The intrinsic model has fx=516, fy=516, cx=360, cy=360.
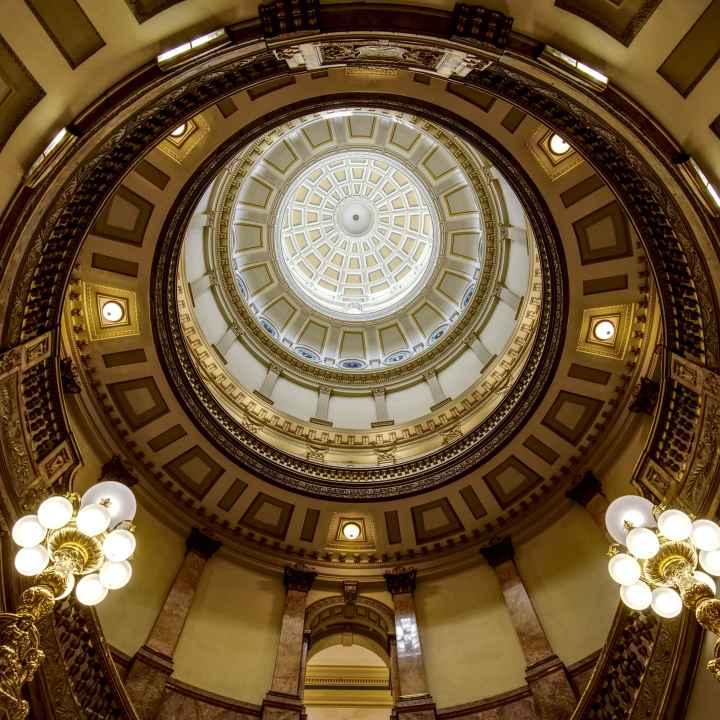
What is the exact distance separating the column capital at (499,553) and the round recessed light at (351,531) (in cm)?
357

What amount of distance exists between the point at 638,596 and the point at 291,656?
813 centimetres

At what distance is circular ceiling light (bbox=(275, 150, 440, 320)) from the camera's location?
73.5 ft

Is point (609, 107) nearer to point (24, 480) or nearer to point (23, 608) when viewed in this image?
point (23, 608)

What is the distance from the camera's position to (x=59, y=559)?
5641mm

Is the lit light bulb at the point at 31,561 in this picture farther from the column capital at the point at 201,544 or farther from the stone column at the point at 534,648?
the stone column at the point at 534,648

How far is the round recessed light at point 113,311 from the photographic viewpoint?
12141 millimetres

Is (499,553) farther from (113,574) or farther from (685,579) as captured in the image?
(113,574)

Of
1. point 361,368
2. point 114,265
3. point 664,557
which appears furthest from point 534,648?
point 114,265

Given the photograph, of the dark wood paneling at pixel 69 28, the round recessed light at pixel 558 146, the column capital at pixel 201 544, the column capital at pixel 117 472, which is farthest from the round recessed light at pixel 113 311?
the round recessed light at pixel 558 146

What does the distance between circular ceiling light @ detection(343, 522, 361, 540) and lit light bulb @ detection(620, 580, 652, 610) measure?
368 inches

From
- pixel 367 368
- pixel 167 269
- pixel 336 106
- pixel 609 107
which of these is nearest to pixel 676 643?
pixel 609 107

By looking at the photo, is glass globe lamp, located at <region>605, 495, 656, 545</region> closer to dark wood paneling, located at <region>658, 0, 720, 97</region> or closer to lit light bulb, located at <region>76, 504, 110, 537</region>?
dark wood paneling, located at <region>658, 0, 720, 97</region>

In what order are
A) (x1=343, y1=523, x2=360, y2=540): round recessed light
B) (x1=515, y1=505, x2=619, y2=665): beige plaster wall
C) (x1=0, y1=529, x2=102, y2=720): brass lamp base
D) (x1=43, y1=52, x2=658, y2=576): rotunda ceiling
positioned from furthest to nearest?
(x1=343, y1=523, x2=360, y2=540): round recessed light, (x1=43, y1=52, x2=658, y2=576): rotunda ceiling, (x1=515, y1=505, x2=619, y2=665): beige plaster wall, (x1=0, y1=529, x2=102, y2=720): brass lamp base

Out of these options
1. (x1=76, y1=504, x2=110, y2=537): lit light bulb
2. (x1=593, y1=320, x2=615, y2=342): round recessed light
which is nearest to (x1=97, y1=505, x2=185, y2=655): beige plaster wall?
(x1=76, y1=504, x2=110, y2=537): lit light bulb
